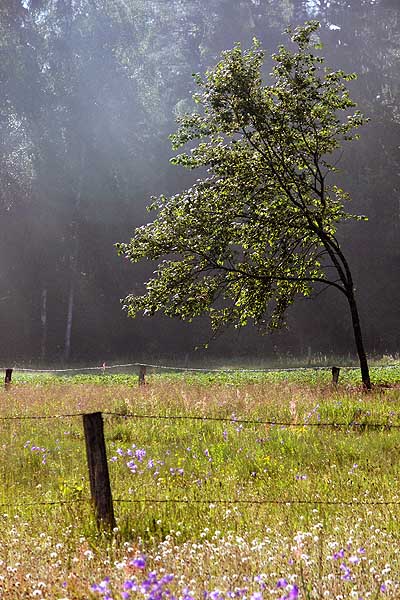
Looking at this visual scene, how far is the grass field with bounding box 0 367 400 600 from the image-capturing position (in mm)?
4621

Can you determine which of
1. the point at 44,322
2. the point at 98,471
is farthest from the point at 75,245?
the point at 98,471

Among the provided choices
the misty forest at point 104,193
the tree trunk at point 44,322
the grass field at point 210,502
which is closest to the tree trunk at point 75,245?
the misty forest at point 104,193

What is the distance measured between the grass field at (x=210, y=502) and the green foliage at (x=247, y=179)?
3.93 metres

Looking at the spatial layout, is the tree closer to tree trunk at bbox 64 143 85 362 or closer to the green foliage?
the green foliage

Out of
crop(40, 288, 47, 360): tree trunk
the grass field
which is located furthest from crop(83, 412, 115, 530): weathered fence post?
crop(40, 288, 47, 360): tree trunk

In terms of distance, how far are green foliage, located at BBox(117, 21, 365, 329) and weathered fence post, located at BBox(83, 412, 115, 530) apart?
1197 cm

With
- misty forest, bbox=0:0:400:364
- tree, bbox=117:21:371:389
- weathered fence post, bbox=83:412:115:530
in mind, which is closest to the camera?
weathered fence post, bbox=83:412:115:530

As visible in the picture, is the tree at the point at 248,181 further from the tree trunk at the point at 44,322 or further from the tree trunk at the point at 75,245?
the tree trunk at the point at 44,322

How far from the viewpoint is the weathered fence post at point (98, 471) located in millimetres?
6449

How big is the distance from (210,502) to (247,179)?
1265 centimetres

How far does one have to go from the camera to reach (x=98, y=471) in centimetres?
650

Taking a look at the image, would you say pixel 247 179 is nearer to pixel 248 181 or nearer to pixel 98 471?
pixel 248 181

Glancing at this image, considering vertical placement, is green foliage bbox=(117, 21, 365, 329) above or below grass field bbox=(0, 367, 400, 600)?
above

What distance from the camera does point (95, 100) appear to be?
1683 inches
